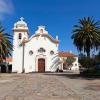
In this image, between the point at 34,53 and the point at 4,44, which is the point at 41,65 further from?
the point at 4,44

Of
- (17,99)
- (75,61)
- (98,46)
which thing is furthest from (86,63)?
(75,61)

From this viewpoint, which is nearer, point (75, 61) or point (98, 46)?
point (98, 46)

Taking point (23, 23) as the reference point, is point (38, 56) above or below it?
below

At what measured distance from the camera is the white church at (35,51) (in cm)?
6969

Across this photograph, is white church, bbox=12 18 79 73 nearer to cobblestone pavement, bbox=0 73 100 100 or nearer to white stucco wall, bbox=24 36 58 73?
white stucco wall, bbox=24 36 58 73

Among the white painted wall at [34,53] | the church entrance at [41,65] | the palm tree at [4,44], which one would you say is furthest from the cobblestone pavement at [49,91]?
the church entrance at [41,65]

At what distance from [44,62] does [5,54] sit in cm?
1904

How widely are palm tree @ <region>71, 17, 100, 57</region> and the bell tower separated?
20580 millimetres

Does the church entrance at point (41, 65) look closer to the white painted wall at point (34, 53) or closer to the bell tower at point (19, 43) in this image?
the white painted wall at point (34, 53)

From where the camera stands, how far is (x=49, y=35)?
230 ft

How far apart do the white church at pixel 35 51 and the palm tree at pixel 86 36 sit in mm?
17144

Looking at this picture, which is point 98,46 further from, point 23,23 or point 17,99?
point 17,99

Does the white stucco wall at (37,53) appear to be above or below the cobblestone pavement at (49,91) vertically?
above

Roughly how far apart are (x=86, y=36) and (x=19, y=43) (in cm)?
2395
